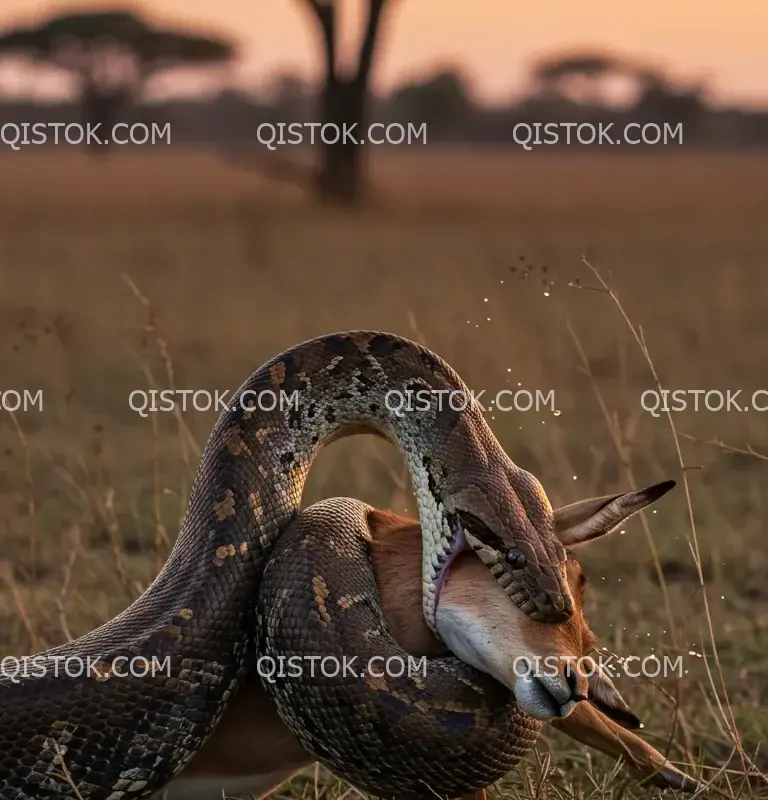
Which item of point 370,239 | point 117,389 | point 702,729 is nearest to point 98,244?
point 370,239

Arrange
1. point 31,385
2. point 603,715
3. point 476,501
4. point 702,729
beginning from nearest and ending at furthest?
1. point 476,501
2. point 603,715
3. point 702,729
4. point 31,385

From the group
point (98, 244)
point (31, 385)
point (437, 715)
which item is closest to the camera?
point (437, 715)

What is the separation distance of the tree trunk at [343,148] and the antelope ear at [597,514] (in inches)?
1263

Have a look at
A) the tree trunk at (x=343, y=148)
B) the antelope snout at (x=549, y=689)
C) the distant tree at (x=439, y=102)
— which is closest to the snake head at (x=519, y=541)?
the antelope snout at (x=549, y=689)

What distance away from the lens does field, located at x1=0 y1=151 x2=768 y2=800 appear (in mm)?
7340

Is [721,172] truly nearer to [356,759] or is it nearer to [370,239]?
[370,239]

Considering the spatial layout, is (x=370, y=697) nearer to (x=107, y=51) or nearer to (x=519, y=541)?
(x=519, y=541)

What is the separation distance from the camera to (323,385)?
5.26 meters

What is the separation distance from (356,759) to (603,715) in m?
1.09

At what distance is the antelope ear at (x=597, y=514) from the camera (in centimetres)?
454

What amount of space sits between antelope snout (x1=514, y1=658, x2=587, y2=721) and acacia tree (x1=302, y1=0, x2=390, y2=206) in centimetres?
3148

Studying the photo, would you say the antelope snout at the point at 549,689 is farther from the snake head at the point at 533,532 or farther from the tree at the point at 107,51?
the tree at the point at 107,51

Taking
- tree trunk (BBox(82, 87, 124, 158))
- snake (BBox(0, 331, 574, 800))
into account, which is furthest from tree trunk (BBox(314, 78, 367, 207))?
snake (BBox(0, 331, 574, 800))

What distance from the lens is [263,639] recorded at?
466cm
